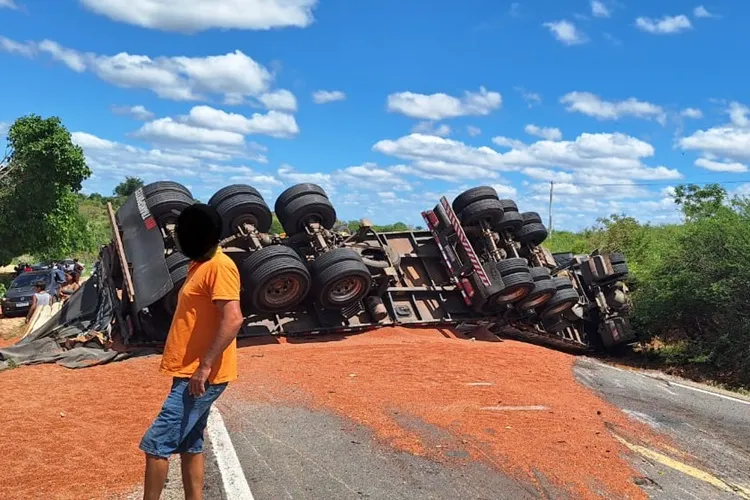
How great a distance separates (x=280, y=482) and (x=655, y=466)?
3198 mm

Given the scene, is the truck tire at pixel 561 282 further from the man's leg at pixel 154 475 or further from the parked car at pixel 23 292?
the parked car at pixel 23 292

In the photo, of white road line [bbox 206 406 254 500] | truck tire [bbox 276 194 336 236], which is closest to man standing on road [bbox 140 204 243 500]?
white road line [bbox 206 406 254 500]

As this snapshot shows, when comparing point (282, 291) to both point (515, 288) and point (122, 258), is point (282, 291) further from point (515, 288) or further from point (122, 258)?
point (515, 288)

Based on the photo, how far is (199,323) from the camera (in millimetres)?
3592

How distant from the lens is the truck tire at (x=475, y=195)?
45.1 feet

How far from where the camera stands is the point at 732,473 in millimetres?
5723

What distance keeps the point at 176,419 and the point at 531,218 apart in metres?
12.4

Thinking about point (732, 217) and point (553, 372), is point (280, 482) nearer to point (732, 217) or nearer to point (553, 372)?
point (553, 372)

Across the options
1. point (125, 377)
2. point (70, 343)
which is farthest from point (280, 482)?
point (70, 343)

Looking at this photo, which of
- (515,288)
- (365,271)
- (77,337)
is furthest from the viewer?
(515,288)

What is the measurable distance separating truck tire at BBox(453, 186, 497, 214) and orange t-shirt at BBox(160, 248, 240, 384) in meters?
10.6

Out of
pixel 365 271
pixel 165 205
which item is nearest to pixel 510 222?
pixel 365 271

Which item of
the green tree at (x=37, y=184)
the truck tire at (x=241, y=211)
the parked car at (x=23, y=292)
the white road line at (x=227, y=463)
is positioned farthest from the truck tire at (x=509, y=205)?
the green tree at (x=37, y=184)

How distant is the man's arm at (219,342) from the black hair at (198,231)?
315 mm
